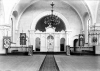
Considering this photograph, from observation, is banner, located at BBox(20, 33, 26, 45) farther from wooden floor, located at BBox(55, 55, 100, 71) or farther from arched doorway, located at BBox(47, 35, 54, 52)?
wooden floor, located at BBox(55, 55, 100, 71)

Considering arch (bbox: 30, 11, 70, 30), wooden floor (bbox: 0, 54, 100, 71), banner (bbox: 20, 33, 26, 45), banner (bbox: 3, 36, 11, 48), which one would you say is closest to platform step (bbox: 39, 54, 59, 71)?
wooden floor (bbox: 0, 54, 100, 71)

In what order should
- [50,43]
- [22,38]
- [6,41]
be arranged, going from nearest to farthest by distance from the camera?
[6,41]
[22,38]
[50,43]

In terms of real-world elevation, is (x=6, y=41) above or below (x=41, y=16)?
below

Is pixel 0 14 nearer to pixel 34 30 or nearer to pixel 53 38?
pixel 34 30

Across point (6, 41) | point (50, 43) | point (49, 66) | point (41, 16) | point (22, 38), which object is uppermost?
point (41, 16)

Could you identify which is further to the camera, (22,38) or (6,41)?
(22,38)

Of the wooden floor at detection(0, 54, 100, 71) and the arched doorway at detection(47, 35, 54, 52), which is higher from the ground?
the arched doorway at detection(47, 35, 54, 52)

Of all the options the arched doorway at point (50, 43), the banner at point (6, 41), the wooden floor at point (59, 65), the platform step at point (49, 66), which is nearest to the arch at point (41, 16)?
the arched doorway at point (50, 43)

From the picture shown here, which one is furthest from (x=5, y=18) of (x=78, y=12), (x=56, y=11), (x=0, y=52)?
(x=78, y=12)

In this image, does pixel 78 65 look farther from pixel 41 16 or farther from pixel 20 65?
pixel 41 16

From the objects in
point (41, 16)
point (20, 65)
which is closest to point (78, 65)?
point (20, 65)

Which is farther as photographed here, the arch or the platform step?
the arch

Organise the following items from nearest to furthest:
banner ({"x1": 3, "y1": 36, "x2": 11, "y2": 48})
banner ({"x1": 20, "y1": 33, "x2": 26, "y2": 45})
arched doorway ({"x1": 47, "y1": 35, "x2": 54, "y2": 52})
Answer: banner ({"x1": 3, "y1": 36, "x2": 11, "y2": 48}) → banner ({"x1": 20, "y1": 33, "x2": 26, "y2": 45}) → arched doorway ({"x1": 47, "y1": 35, "x2": 54, "y2": 52})

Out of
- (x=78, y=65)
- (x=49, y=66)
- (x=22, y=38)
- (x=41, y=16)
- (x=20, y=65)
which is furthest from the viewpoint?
(x=41, y=16)
